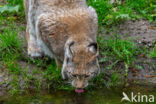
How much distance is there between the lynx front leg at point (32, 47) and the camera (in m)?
5.53

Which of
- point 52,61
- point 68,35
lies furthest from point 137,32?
point 68,35

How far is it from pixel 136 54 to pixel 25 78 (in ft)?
5.89

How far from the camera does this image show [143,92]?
15.7 feet

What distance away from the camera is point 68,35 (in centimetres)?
466


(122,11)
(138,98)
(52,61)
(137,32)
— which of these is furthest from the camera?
(122,11)

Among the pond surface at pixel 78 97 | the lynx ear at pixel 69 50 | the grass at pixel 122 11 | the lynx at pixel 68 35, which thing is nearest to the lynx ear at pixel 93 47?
the lynx at pixel 68 35

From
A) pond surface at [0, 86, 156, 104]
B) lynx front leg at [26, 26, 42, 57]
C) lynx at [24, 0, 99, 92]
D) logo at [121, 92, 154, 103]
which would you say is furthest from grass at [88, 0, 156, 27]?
logo at [121, 92, 154, 103]

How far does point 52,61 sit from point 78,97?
0.95 m

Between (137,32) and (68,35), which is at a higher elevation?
(68,35)

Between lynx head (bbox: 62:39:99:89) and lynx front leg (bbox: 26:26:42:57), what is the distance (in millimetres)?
1271

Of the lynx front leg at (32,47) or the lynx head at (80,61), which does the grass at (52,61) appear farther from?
the lynx head at (80,61)

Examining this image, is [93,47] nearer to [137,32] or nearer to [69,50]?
[69,50]

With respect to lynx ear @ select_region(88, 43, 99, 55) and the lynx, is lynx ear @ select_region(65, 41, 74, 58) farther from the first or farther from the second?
A: lynx ear @ select_region(88, 43, 99, 55)

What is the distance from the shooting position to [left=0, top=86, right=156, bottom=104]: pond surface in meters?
4.50
